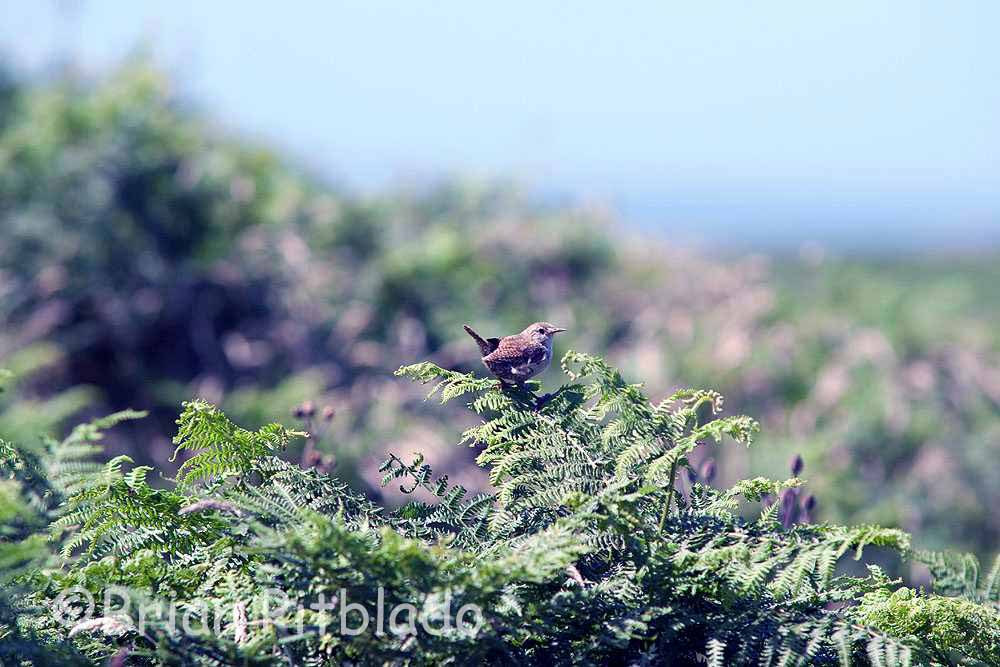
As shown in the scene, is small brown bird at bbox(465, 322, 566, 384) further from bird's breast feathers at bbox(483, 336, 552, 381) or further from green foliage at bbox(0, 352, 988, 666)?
green foliage at bbox(0, 352, 988, 666)

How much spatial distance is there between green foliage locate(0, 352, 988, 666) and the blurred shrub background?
3361 millimetres

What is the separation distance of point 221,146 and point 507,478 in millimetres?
7398

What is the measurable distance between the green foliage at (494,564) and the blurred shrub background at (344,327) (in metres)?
3.36

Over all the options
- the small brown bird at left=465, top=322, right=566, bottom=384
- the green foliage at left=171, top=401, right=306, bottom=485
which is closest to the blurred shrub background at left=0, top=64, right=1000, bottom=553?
the small brown bird at left=465, top=322, right=566, bottom=384

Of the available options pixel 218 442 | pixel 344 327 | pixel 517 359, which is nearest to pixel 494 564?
pixel 218 442

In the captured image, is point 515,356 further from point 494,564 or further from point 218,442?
point 494,564

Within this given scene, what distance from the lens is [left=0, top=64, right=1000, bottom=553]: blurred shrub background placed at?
6387 mm

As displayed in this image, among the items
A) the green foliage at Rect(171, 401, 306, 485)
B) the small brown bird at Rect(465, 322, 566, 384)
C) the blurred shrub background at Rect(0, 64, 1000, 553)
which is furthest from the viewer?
the blurred shrub background at Rect(0, 64, 1000, 553)

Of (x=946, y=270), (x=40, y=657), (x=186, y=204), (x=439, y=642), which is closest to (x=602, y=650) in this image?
(x=439, y=642)

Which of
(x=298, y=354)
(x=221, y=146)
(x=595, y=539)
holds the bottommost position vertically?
(x=298, y=354)

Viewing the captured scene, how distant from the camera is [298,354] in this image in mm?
6836

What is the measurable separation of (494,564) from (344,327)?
573cm

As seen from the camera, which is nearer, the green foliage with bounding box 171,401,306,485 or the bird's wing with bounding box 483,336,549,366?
the green foliage with bounding box 171,401,306,485

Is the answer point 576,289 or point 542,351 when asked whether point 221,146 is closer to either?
point 576,289
